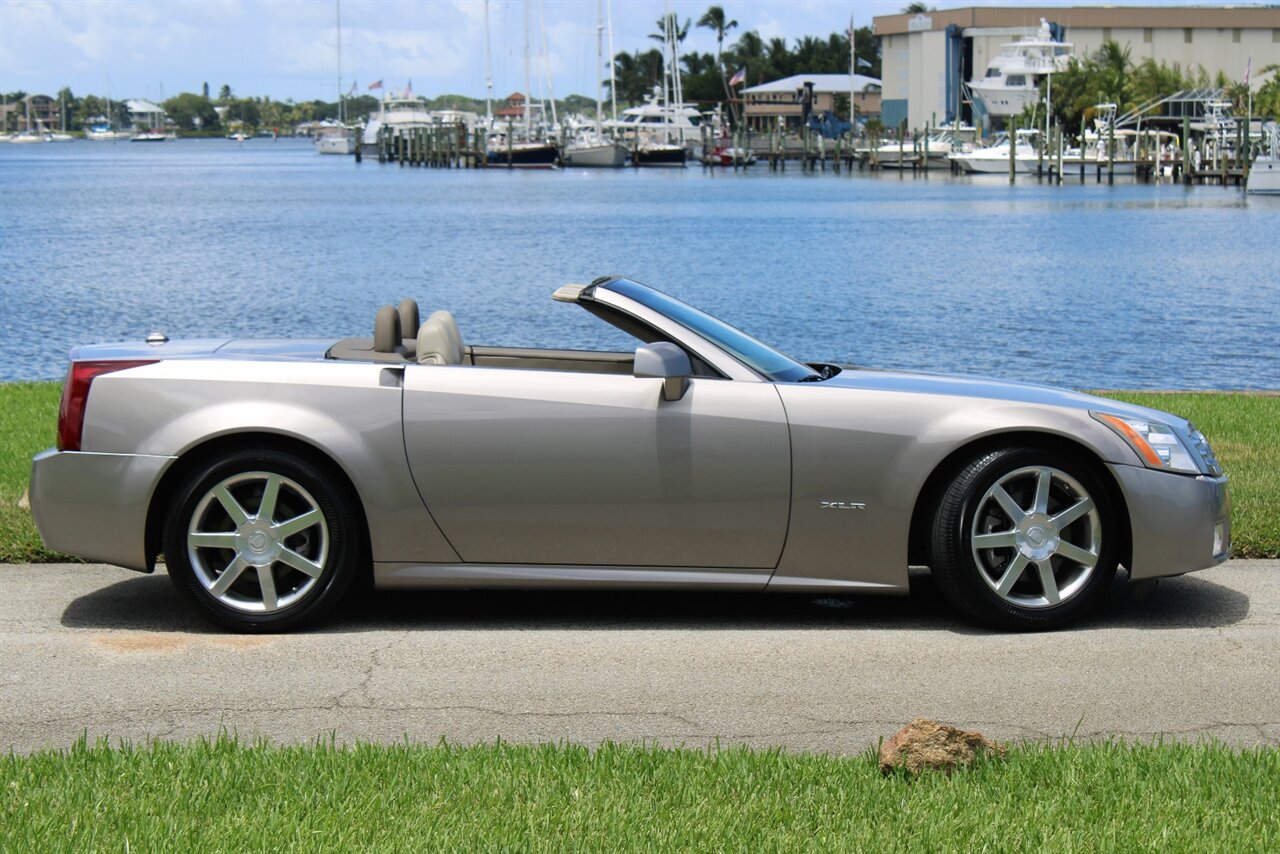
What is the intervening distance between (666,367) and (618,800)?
86.0 inches

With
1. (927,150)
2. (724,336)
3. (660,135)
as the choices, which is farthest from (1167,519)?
(660,135)

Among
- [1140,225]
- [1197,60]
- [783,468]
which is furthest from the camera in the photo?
[1197,60]

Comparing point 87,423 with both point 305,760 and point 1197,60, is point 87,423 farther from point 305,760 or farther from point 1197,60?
point 1197,60

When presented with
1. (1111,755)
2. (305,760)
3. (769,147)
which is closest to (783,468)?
(1111,755)

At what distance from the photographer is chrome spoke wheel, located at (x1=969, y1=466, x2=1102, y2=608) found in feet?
19.9

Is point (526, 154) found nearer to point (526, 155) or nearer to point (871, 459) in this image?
point (526, 155)

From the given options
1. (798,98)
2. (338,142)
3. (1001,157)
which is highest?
(798,98)

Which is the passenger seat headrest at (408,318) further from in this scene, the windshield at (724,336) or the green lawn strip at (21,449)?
the green lawn strip at (21,449)

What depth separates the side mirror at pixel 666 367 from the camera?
5953 millimetres

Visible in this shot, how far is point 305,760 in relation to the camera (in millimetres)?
4445

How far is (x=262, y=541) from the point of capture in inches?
238

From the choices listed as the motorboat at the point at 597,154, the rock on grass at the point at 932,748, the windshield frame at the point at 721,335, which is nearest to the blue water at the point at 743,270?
the windshield frame at the point at 721,335

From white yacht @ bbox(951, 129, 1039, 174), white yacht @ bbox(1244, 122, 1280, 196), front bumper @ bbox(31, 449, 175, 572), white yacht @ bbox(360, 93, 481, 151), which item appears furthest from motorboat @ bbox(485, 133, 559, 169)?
front bumper @ bbox(31, 449, 175, 572)

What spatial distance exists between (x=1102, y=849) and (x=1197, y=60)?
128m
